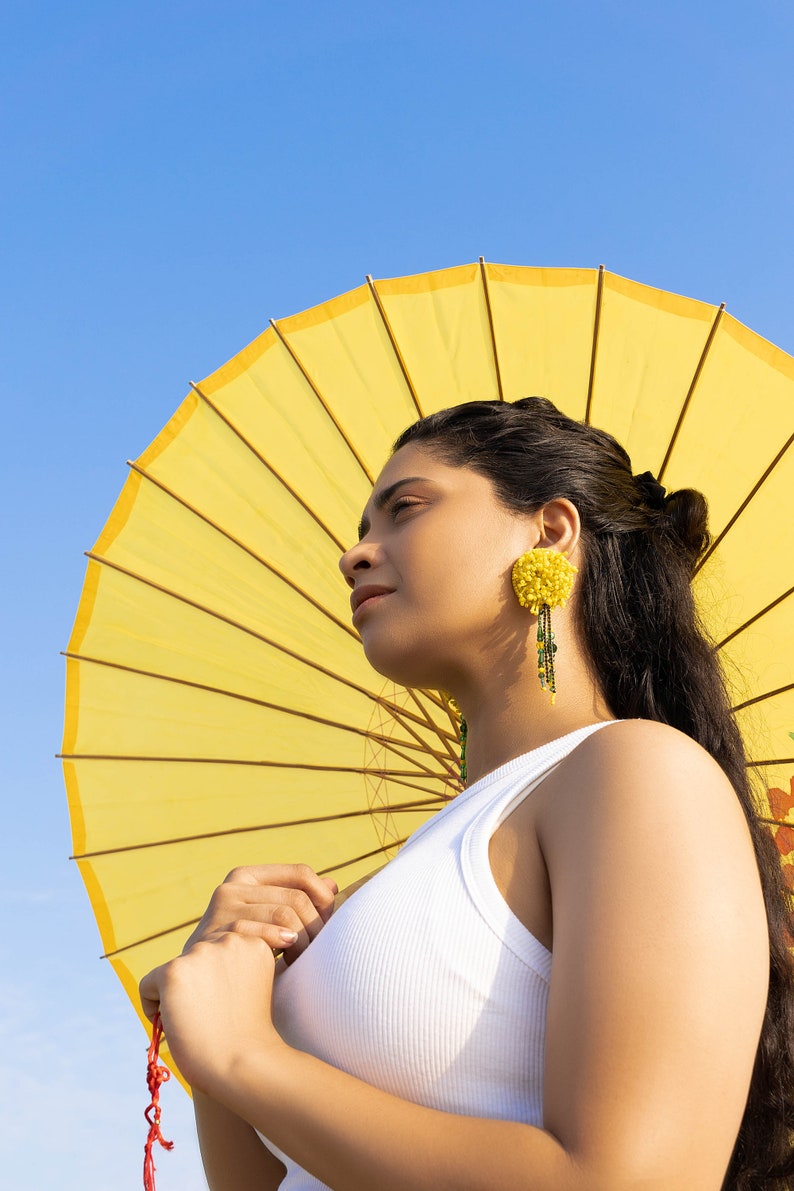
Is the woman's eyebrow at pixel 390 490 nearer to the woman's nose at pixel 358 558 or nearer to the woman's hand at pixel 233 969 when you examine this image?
the woman's nose at pixel 358 558

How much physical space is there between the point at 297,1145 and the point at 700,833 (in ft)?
1.94

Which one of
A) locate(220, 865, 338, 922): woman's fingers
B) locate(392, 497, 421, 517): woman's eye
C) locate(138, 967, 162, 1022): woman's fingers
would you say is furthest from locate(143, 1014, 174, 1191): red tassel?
locate(392, 497, 421, 517): woman's eye

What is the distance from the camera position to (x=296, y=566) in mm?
4000

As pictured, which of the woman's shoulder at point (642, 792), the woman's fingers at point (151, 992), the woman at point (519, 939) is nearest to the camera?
the woman at point (519, 939)

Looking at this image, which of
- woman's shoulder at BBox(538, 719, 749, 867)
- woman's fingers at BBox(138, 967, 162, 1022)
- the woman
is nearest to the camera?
the woman

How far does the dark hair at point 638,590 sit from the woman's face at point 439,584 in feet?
0.35

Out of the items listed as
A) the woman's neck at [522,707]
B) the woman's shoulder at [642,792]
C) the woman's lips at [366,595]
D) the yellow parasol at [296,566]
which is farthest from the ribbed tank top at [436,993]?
the yellow parasol at [296,566]

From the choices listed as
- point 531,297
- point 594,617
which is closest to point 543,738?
point 594,617

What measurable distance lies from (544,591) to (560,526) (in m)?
0.23

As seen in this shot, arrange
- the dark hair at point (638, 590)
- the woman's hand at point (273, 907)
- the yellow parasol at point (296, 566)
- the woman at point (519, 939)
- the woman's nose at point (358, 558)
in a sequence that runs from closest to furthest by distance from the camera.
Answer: the woman at point (519, 939) → the woman's hand at point (273, 907) → the dark hair at point (638, 590) → the woman's nose at point (358, 558) → the yellow parasol at point (296, 566)

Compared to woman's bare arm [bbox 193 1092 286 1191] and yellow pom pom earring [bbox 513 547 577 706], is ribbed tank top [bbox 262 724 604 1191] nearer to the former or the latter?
woman's bare arm [bbox 193 1092 286 1191]

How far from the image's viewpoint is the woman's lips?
84.0 inches

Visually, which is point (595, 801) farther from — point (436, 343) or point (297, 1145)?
point (436, 343)

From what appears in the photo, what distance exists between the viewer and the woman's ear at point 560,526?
225 centimetres
